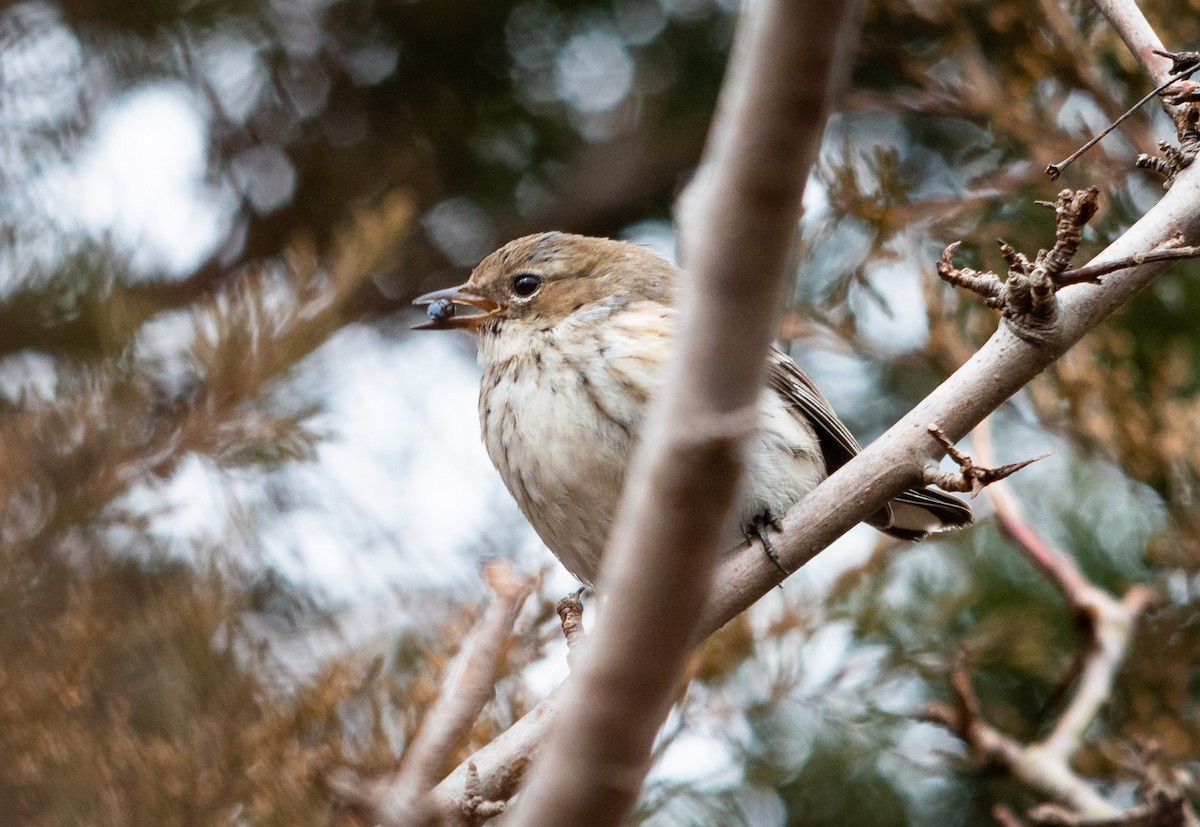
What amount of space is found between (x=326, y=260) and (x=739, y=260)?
2833 millimetres

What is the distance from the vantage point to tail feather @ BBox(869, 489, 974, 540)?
3.09 m

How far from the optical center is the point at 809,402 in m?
3.21

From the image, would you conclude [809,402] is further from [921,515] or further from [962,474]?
[962,474]

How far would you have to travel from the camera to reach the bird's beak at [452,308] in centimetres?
344

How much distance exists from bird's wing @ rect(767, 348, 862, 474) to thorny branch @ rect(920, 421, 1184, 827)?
446mm

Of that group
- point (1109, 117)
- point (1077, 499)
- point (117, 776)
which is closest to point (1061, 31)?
point (1109, 117)

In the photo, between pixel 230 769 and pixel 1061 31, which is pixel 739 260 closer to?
pixel 230 769

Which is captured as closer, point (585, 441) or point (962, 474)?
point (962, 474)

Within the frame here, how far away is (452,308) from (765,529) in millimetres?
1403

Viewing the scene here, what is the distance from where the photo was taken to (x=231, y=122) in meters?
4.30

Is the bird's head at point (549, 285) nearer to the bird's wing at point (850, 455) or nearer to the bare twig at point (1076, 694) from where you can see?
the bird's wing at point (850, 455)

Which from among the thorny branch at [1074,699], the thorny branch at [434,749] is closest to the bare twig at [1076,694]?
the thorny branch at [1074,699]

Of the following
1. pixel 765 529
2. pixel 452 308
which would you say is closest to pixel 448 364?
pixel 452 308

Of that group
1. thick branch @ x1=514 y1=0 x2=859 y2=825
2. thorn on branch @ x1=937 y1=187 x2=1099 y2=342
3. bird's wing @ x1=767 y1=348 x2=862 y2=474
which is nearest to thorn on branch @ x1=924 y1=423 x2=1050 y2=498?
thorn on branch @ x1=937 y1=187 x2=1099 y2=342
